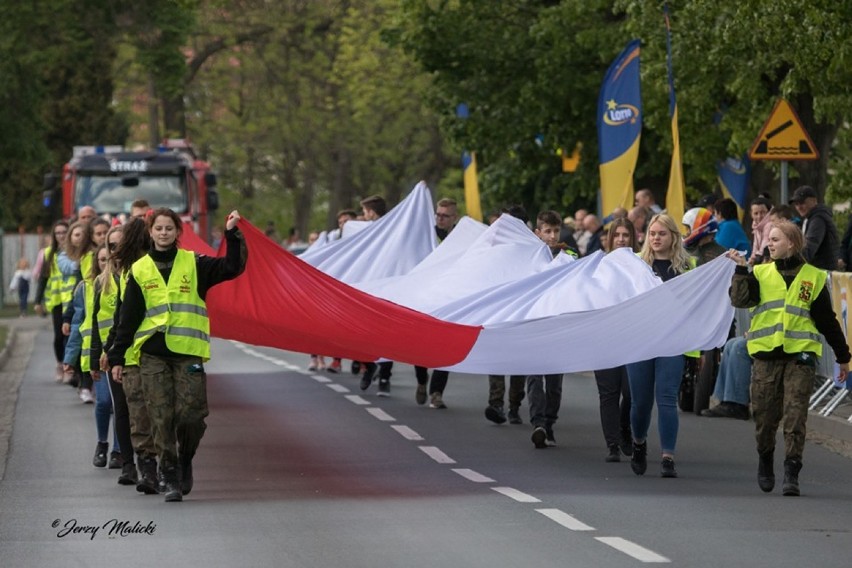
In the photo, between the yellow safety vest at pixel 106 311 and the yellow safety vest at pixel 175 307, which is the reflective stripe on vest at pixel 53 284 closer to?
the yellow safety vest at pixel 106 311

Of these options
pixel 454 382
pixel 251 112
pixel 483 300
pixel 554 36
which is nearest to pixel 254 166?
pixel 251 112

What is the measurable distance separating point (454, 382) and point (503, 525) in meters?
12.6

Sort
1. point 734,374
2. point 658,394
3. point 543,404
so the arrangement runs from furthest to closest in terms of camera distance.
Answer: point 734,374 < point 543,404 < point 658,394

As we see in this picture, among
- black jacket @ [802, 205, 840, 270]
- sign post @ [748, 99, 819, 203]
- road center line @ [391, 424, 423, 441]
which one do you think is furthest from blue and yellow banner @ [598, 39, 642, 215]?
road center line @ [391, 424, 423, 441]

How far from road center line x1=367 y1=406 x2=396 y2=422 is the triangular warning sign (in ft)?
15.0

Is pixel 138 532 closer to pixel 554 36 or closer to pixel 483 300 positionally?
pixel 483 300

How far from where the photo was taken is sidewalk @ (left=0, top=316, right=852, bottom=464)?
16500 mm

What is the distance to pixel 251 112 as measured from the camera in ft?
221

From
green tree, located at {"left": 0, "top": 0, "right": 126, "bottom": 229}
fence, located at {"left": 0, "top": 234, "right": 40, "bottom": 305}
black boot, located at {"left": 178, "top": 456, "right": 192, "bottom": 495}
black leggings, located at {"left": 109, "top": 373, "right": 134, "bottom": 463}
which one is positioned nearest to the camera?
black boot, located at {"left": 178, "top": 456, "right": 192, "bottom": 495}

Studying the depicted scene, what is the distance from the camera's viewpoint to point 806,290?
41.9 feet

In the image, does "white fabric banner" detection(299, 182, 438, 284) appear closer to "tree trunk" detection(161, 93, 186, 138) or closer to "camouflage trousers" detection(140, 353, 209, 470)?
"camouflage trousers" detection(140, 353, 209, 470)

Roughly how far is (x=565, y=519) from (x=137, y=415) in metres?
3.00

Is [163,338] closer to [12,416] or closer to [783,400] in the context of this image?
[783,400]

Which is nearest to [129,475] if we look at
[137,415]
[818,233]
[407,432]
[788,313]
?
[137,415]
